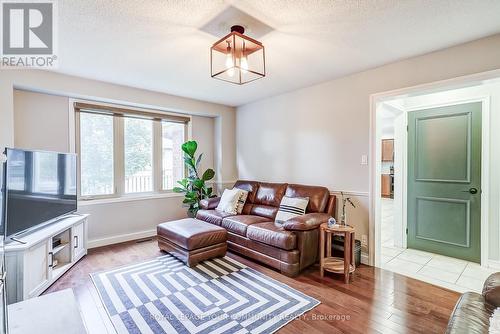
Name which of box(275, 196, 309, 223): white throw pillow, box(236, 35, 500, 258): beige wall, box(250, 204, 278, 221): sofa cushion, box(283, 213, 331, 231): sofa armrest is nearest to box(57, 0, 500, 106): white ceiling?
box(236, 35, 500, 258): beige wall

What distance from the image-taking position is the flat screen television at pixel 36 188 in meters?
2.16

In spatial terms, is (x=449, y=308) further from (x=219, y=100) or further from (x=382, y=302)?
(x=219, y=100)

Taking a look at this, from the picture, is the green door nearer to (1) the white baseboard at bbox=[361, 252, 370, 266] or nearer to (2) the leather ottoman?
(1) the white baseboard at bbox=[361, 252, 370, 266]

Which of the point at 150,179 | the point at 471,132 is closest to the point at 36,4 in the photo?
the point at 150,179

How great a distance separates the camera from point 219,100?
15.3 feet

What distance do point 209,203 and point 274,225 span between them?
143cm

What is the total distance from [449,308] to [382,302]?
542mm

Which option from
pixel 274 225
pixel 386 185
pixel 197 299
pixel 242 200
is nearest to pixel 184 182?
pixel 242 200

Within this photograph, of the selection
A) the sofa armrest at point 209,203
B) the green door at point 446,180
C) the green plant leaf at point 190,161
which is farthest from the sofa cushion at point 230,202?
the green door at point 446,180

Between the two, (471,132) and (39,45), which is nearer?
(39,45)

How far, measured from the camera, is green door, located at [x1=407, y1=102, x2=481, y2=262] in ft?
10.2

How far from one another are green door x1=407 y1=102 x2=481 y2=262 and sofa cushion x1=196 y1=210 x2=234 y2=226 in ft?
9.26

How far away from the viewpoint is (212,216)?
12.4ft

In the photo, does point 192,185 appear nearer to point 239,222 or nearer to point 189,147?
point 189,147
